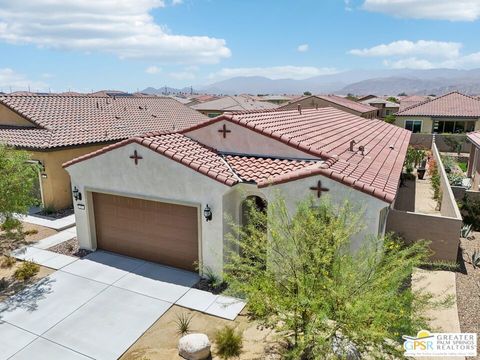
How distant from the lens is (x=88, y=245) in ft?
47.0

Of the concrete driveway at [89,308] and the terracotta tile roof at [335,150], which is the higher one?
the terracotta tile roof at [335,150]

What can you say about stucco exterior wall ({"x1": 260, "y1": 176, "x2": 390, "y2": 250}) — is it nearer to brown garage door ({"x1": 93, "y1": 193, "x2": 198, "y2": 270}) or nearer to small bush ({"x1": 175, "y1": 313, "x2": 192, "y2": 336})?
brown garage door ({"x1": 93, "y1": 193, "x2": 198, "y2": 270})

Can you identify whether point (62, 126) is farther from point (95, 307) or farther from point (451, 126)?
point (451, 126)

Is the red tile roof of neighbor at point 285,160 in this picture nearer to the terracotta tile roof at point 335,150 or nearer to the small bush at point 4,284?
the terracotta tile roof at point 335,150

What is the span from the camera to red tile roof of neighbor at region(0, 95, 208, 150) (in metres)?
20.4

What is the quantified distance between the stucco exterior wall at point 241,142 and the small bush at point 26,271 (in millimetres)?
7067

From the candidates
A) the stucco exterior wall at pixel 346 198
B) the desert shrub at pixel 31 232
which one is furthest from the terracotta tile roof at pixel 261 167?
the desert shrub at pixel 31 232

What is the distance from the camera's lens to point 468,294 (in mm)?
11352

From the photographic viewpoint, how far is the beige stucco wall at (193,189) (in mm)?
10148

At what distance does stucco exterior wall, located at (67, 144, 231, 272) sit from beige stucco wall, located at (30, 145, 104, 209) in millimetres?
5775

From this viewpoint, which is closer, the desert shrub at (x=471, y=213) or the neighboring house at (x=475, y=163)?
the desert shrub at (x=471, y=213)

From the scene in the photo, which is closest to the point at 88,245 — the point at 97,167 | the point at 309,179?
the point at 97,167

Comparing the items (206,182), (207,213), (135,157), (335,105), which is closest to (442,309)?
(207,213)

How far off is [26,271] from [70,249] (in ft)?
6.76
